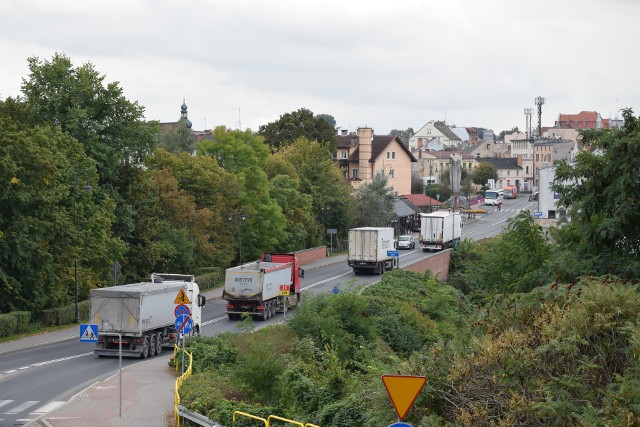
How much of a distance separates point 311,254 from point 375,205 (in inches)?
574

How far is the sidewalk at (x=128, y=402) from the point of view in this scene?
23.2m

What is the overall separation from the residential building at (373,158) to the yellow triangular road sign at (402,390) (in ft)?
345

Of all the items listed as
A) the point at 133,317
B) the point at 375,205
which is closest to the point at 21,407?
the point at 133,317

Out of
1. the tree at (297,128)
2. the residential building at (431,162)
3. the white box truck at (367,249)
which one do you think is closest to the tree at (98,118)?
the white box truck at (367,249)

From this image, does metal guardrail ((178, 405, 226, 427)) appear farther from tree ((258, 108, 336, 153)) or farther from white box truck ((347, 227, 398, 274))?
tree ((258, 108, 336, 153))

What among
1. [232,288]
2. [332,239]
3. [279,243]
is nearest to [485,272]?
[232,288]

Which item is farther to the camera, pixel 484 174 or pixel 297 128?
pixel 484 174

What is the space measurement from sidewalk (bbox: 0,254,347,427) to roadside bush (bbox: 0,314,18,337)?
29.6 feet

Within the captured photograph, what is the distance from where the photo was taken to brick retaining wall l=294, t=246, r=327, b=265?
78.1 metres

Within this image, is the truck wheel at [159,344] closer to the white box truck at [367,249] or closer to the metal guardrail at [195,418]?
the metal guardrail at [195,418]

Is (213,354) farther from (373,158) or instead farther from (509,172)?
(509,172)

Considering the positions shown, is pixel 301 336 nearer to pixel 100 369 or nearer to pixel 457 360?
pixel 100 369

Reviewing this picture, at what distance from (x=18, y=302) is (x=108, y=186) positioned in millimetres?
12713

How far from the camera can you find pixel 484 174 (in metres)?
177
